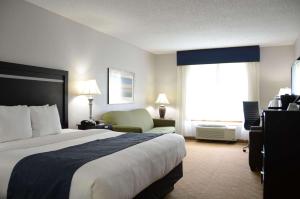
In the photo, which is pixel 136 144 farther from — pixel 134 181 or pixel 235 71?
pixel 235 71

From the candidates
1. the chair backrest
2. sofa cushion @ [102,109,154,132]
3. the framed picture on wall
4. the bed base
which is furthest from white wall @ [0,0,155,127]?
the chair backrest

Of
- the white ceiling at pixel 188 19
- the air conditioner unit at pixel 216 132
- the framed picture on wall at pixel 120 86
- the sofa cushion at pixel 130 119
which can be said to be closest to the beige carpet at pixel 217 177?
the air conditioner unit at pixel 216 132

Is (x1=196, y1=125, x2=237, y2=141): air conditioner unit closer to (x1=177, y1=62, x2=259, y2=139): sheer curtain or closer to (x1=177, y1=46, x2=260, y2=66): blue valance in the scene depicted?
(x1=177, y1=62, x2=259, y2=139): sheer curtain

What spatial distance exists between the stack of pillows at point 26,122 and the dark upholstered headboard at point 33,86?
263 millimetres

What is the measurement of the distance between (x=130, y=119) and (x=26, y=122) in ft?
8.29

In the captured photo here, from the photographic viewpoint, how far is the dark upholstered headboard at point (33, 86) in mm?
3009

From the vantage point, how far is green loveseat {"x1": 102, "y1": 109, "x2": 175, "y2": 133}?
441 cm

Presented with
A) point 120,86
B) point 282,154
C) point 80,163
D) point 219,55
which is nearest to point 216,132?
point 219,55

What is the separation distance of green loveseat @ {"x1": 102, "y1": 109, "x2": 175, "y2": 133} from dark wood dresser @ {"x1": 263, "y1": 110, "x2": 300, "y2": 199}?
2192mm

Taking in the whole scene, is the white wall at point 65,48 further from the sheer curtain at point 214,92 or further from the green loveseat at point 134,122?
the sheer curtain at point 214,92

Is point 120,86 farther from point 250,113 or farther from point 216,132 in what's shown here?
point 250,113

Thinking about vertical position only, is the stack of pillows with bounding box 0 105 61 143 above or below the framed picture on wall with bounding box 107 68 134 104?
below

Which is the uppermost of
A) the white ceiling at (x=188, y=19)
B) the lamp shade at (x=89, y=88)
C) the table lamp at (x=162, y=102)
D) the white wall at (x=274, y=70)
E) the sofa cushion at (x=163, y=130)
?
the white ceiling at (x=188, y=19)

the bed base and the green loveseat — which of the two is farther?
the green loveseat
